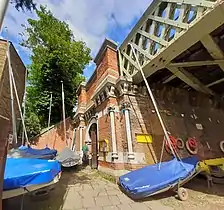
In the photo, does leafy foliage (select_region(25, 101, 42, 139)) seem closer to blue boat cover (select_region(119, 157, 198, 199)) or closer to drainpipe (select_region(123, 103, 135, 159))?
drainpipe (select_region(123, 103, 135, 159))

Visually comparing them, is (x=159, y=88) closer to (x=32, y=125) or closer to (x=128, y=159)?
(x=128, y=159)

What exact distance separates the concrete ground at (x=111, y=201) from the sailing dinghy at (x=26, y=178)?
80 centimetres

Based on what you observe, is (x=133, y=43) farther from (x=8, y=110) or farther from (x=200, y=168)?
(x=8, y=110)

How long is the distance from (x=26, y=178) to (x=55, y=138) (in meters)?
9.82

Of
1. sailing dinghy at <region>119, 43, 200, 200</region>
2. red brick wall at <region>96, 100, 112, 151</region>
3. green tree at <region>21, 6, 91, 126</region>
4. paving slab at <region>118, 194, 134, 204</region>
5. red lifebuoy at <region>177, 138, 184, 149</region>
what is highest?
green tree at <region>21, 6, 91, 126</region>

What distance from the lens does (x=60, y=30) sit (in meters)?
15.1

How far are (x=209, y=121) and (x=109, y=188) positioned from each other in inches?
226

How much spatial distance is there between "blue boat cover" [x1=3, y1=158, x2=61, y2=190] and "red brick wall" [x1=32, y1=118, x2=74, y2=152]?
8.82m

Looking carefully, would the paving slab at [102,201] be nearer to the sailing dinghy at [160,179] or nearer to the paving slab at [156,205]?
the sailing dinghy at [160,179]

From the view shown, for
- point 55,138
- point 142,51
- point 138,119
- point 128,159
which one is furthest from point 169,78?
point 55,138

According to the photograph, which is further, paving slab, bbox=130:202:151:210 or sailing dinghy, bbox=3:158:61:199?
paving slab, bbox=130:202:151:210

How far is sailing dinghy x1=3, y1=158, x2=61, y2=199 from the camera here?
2881 millimetres

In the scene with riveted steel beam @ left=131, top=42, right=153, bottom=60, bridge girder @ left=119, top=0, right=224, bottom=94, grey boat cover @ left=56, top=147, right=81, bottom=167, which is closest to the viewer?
bridge girder @ left=119, top=0, right=224, bottom=94

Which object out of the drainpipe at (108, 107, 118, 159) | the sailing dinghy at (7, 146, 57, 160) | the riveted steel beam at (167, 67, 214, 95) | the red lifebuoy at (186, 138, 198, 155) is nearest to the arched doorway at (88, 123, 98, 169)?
the sailing dinghy at (7, 146, 57, 160)
